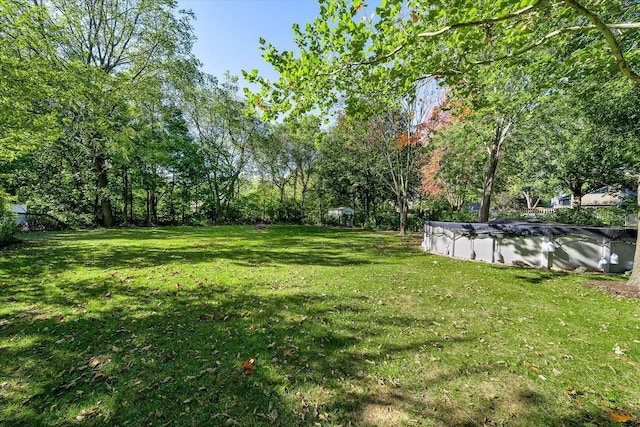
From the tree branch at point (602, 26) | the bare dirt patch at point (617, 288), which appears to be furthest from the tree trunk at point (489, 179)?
the tree branch at point (602, 26)

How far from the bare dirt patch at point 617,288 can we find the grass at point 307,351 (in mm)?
322

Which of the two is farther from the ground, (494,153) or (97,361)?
(494,153)

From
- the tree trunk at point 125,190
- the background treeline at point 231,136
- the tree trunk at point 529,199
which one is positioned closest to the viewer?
the background treeline at point 231,136

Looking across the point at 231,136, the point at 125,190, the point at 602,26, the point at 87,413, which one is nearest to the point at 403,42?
the point at 602,26

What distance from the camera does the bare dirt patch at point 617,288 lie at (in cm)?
512

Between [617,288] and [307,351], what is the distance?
22.6ft

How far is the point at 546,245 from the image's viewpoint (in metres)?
7.54

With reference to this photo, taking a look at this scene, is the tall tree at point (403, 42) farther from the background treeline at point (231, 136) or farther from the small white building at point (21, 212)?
the small white building at point (21, 212)

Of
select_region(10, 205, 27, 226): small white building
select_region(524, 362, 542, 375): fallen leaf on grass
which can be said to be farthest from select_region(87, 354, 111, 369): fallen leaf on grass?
select_region(10, 205, 27, 226): small white building

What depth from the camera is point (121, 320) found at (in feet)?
12.4

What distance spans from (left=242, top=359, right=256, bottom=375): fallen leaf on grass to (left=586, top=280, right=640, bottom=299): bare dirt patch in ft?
23.0

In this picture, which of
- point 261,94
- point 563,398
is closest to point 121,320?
point 261,94

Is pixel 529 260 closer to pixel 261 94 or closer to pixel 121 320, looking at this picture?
pixel 261 94

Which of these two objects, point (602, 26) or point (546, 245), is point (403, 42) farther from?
point (546, 245)
